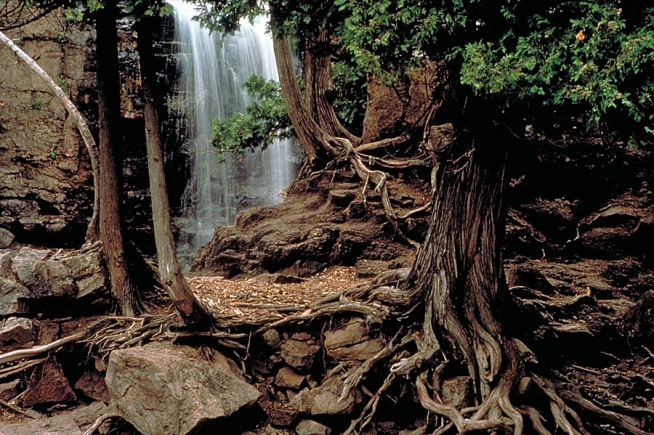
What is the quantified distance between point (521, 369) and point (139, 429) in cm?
399

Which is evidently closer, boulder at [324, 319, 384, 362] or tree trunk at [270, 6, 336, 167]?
boulder at [324, 319, 384, 362]

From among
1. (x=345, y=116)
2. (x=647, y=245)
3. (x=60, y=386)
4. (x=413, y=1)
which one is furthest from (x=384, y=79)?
(x=345, y=116)

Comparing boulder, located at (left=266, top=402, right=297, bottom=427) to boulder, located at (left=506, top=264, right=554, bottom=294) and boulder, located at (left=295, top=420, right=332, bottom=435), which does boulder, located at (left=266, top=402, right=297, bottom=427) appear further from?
boulder, located at (left=506, top=264, right=554, bottom=294)

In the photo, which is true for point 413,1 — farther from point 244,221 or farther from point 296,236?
point 244,221

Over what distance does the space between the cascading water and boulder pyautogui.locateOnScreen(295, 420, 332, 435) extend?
41.9 ft

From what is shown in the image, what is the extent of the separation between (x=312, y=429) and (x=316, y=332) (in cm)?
119

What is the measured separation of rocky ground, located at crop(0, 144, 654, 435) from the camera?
208 inches

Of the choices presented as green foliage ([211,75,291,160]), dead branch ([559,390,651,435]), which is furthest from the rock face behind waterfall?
dead branch ([559,390,651,435])

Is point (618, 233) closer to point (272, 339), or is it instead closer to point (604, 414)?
point (604, 414)

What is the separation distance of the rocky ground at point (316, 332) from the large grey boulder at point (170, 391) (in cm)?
1

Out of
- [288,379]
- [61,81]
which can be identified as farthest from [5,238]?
[288,379]

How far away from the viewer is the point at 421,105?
395 inches

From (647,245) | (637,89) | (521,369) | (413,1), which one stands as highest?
(413,1)

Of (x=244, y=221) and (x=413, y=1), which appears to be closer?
(x=413, y=1)
